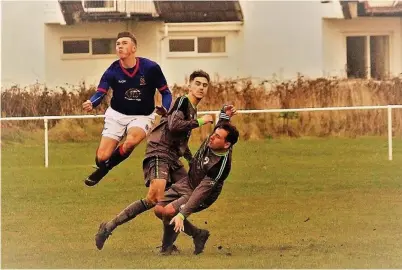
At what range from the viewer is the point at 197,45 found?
13305 mm

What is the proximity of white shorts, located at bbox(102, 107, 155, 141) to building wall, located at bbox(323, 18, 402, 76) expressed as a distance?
3755 mm

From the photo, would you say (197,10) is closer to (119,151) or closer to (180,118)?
(119,151)

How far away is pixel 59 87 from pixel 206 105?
5.72 feet

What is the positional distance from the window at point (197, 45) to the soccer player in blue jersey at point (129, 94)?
2554 mm

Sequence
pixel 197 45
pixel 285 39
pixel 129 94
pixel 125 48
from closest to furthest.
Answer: pixel 125 48
pixel 129 94
pixel 197 45
pixel 285 39

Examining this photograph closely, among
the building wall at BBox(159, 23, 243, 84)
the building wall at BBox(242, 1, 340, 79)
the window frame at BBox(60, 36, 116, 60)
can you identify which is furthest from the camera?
the building wall at BBox(242, 1, 340, 79)

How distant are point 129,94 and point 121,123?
13.1 inches

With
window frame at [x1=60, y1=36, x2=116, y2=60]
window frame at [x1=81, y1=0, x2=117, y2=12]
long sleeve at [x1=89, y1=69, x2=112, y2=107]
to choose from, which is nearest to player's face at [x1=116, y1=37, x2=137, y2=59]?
long sleeve at [x1=89, y1=69, x2=112, y2=107]

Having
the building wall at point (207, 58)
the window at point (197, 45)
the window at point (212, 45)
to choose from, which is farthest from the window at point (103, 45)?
the window at point (212, 45)

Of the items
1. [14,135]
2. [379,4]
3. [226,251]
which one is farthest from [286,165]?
[226,251]

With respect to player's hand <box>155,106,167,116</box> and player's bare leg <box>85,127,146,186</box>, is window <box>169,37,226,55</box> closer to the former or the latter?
player's bare leg <box>85,127,146,186</box>

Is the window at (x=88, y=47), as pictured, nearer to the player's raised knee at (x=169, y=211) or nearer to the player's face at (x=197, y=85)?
the player's face at (x=197, y=85)

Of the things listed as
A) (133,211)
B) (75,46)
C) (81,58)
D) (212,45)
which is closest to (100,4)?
(75,46)

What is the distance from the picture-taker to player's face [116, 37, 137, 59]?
32.0 ft
